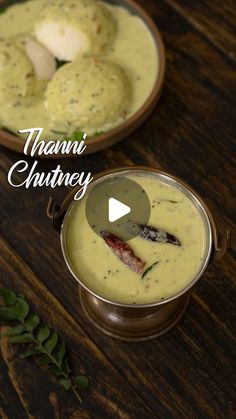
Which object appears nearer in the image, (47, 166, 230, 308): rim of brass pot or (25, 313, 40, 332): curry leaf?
(47, 166, 230, 308): rim of brass pot

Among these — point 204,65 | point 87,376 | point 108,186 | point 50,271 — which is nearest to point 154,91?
point 204,65

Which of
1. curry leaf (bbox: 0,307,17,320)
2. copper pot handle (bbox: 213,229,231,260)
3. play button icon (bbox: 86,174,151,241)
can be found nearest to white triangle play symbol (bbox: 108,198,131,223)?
play button icon (bbox: 86,174,151,241)

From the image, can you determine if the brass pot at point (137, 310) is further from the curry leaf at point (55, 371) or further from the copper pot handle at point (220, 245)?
the curry leaf at point (55, 371)

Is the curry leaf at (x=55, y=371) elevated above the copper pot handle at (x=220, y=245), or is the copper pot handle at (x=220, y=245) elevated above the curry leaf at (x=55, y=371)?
the copper pot handle at (x=220, y=245)

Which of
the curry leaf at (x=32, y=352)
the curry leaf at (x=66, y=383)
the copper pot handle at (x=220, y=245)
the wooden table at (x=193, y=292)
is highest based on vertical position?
the copper pot handle at (x=220, y=245)

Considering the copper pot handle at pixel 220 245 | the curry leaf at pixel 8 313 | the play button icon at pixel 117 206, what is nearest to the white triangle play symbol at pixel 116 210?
the play button icon at pixel 117 206

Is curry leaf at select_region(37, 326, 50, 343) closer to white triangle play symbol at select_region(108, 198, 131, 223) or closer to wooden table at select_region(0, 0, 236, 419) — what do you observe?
wooden table at select_region(0, 0, 236, 419)

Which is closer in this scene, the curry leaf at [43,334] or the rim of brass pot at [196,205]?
the rim of brass pot at [196,205]
